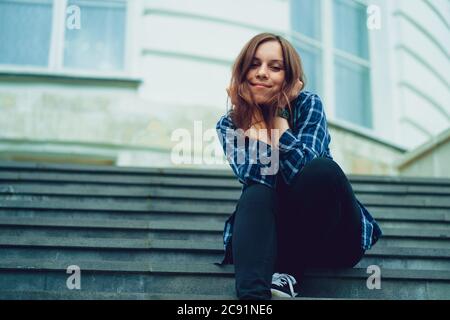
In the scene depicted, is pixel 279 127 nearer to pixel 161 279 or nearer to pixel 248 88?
pixel 248 88

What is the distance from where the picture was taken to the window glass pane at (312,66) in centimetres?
868

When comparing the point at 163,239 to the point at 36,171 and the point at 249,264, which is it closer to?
the point at 249,264

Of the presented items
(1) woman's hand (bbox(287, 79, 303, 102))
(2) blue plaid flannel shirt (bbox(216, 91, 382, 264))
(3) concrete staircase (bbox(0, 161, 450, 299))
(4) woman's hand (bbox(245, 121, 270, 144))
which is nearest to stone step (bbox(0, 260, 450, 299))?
(3) concrete staircase (bbox(0, 161, 450, 299))

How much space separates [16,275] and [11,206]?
3.46 feet

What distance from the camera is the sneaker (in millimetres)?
3350

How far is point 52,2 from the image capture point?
7.85 meters

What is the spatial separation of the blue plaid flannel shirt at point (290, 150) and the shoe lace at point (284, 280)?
0.83 ft

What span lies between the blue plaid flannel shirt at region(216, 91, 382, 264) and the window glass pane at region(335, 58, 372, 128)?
511 cm

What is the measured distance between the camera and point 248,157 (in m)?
3.52

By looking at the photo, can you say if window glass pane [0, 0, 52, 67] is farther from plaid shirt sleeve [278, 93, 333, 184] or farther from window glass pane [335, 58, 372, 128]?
plaid shirt sleeve [278, 93, 333, 184]

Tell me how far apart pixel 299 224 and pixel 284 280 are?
0.22 m

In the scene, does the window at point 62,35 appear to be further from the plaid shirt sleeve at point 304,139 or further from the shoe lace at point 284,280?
the shoe lace at point 284,280

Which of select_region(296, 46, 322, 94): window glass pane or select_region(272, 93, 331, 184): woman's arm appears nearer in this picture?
select_region(272, 93, 331, 184): woman's arm

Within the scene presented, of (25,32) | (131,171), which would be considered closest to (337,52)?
(25,32)
